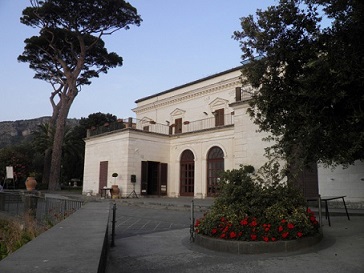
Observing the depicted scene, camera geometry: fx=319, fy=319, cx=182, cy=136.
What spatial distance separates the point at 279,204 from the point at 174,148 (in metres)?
18.5

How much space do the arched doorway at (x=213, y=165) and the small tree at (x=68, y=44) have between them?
16.2 m

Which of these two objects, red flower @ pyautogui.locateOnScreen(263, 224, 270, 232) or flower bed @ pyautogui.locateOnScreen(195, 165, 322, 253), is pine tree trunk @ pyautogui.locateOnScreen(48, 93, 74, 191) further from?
red flower @ pyautogui.locateOnScreen(263, 224, 270, 232)

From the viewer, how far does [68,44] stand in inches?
1230

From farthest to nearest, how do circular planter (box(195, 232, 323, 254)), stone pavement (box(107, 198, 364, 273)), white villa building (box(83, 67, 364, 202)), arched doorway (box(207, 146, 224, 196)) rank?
arched doorway (box(207, 146, 224, 196)) → white villa building (box(83, 67, 364, 202)) → circular planter (box(195, 232, 323, 254)) → stone pavement (box(107, 198, 364, 273))

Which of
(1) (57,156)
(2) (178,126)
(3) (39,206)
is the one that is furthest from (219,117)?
(3) (39,206)

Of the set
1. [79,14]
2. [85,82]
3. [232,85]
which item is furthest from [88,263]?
[85,82]

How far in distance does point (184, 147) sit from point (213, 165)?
293 cm

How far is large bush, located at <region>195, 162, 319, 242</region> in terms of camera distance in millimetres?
5383

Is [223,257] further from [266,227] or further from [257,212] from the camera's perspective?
[257,212]

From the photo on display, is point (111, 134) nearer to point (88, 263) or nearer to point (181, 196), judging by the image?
point (181, 196)

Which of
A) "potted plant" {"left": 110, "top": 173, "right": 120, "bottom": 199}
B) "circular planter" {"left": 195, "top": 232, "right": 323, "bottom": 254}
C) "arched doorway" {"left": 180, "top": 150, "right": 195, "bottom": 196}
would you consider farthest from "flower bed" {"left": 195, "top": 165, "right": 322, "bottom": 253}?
"arched doorway" {"left": 180, "top": 150, "right": 195, "bottom": 196}

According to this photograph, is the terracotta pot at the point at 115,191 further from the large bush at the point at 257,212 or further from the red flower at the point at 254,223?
the red flower at the point at 254,223

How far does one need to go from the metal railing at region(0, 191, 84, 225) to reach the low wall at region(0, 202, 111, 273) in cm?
413

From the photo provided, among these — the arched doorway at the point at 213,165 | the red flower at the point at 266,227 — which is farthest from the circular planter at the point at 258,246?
the arched doorway at the point at 213,165
